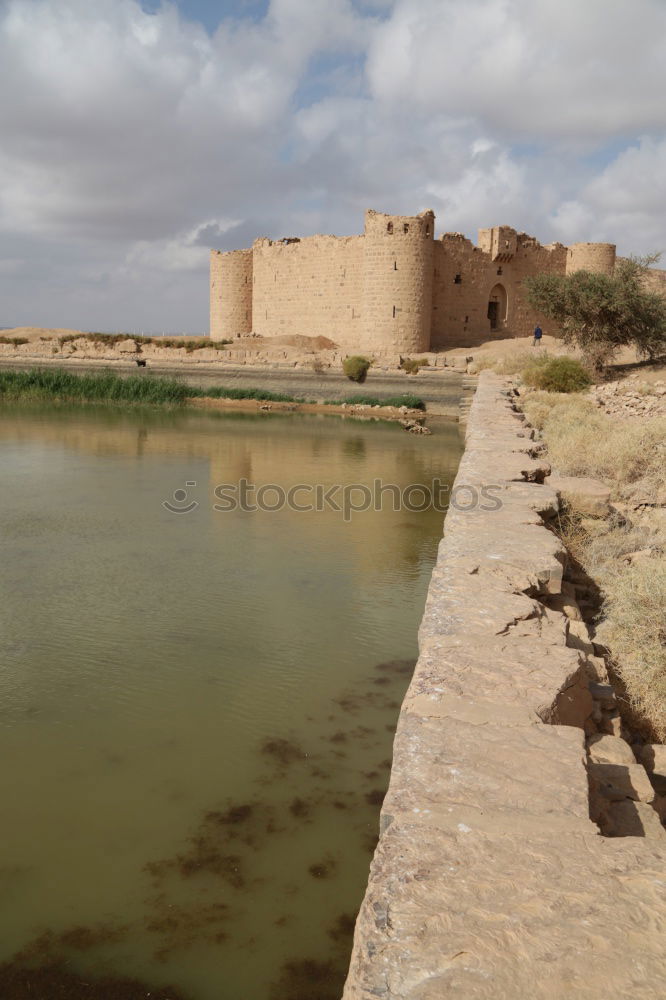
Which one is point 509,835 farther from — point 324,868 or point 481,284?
point 481,284

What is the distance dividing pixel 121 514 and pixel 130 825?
20.0ft

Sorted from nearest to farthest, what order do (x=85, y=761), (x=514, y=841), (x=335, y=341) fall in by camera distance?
1. (x=514, y=841)
2. (x=85, y=761)
3. (x=335, y=341)

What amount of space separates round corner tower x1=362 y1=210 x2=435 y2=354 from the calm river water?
17.5 metres

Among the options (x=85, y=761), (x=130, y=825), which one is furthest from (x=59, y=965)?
(x=85, y=761)

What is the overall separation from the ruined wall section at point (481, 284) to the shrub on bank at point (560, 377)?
1189cm

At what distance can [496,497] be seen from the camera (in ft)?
16.1

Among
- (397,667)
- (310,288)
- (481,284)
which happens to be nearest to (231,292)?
(310,288)

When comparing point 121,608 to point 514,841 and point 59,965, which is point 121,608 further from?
point 514,841

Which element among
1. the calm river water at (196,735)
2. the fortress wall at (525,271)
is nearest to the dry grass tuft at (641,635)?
the calm river water at (196,735)

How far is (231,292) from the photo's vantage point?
3241cm

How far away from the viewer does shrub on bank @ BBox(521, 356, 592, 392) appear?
15.5 m

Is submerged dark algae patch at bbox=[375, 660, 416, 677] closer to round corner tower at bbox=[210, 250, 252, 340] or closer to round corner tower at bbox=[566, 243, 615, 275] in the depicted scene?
round corner tower at bbox=[566, 243, 615, 275]

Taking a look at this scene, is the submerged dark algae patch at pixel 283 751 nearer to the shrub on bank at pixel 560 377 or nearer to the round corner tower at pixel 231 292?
the shrub on bank at pixel 560 377

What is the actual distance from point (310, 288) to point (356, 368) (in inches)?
316
